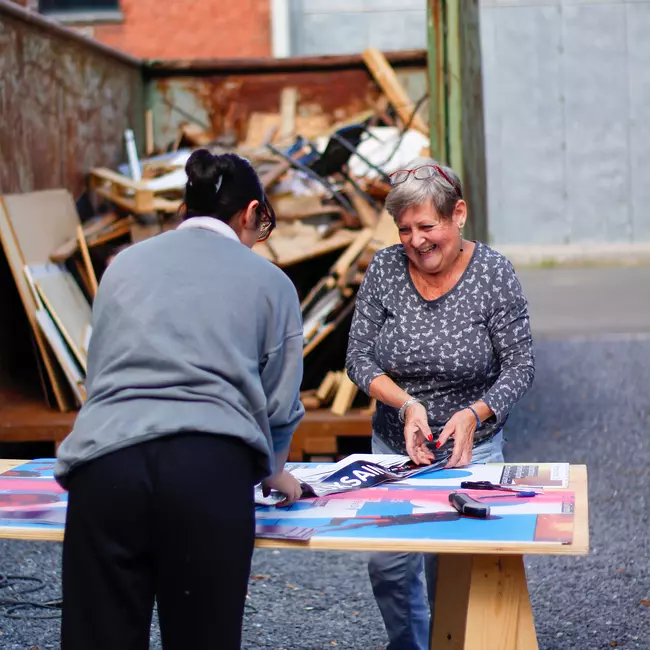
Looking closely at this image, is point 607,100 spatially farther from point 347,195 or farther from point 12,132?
point 12,132

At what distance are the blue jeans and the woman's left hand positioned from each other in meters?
0.16

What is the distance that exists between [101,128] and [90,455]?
5.53 meters

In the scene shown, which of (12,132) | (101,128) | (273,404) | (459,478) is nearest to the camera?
(273,404)

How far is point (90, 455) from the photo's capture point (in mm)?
2432

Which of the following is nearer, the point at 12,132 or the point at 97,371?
the point at 97,371

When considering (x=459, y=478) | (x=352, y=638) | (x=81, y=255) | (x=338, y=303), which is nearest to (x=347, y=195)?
(x=338, y=303)

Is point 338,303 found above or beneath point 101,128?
beneath

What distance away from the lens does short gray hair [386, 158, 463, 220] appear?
3354 mm

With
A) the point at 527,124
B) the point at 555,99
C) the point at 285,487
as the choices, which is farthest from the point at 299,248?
the point at 555,99

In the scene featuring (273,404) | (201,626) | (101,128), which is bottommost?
(201,626)

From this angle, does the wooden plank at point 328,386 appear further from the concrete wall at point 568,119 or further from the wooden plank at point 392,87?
the concrete wall at point 568,119

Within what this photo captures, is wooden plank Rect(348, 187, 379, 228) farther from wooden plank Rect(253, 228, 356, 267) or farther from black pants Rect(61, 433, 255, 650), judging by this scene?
black pants Rect(61, 433, 255, 650)

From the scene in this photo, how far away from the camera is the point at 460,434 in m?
3.31

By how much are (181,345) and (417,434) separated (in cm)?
115
